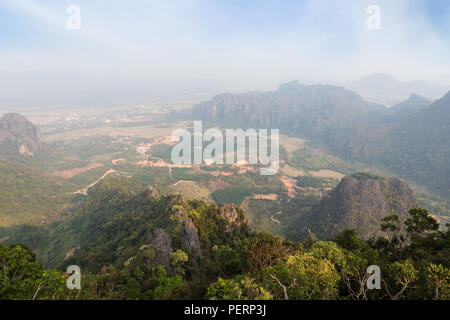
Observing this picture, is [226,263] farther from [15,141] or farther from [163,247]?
[15,141]

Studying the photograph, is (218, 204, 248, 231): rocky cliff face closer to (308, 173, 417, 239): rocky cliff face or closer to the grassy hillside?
(308, 173, 417, 239): rocky cliff face

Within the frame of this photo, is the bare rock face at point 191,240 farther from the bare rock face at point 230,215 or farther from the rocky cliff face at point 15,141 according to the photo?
the rocky cliff face at point 15,141

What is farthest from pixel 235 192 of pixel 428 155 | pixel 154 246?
pixel 428 155

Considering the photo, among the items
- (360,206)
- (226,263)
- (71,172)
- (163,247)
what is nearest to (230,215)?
(163,247)

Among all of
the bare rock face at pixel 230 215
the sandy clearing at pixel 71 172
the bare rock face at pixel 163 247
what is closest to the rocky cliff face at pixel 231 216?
the bare rock face at pixel 230 215

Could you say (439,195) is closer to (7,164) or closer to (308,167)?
(308,167)
